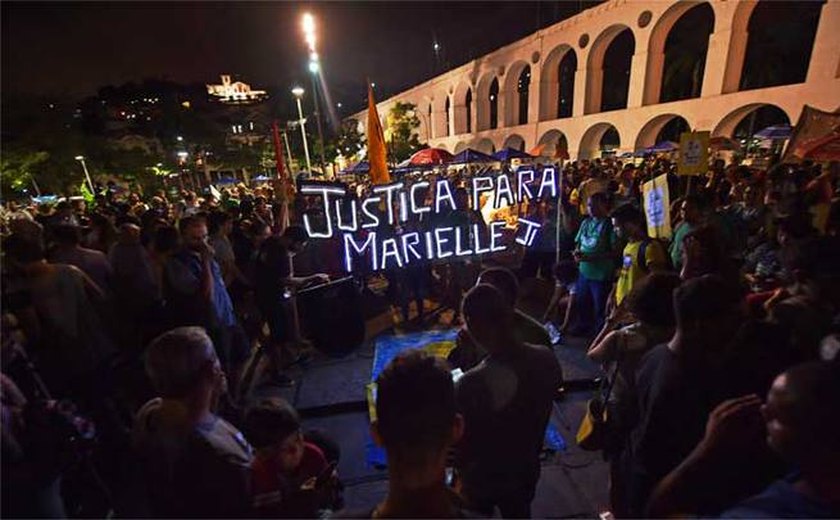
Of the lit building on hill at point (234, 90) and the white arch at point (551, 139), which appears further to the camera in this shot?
the lit building on hill at point (234, 90)

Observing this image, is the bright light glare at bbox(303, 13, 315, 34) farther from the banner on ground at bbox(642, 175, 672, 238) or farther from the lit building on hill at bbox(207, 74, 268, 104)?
the lit building on hill at bbox(207, 74, 268, 104)

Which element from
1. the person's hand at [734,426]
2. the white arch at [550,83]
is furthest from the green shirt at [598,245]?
the white arch at [550,83]

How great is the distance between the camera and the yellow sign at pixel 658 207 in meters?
5.44

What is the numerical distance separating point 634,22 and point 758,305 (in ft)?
85.8

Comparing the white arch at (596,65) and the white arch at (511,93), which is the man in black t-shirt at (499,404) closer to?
the white arch at (596,65)

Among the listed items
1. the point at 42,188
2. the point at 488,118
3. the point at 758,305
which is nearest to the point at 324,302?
the point at 758,305

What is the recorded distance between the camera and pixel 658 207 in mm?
5566

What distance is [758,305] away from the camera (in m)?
3.44

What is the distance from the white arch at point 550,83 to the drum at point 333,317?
29649mm

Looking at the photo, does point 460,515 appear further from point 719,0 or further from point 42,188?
point 42,188

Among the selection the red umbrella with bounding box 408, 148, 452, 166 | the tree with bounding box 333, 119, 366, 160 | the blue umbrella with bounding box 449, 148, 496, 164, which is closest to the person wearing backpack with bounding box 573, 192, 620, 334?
the blue umbrella with bounding box 449, 148, 496, 164

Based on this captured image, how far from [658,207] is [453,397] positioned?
5.09 m

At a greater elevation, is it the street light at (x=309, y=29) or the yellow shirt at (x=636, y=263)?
the street light at (x=309, y=29)

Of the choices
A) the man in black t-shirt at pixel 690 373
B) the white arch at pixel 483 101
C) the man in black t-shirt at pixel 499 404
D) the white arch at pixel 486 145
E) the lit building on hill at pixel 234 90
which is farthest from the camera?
the lit building on hill at pixel 234 90
